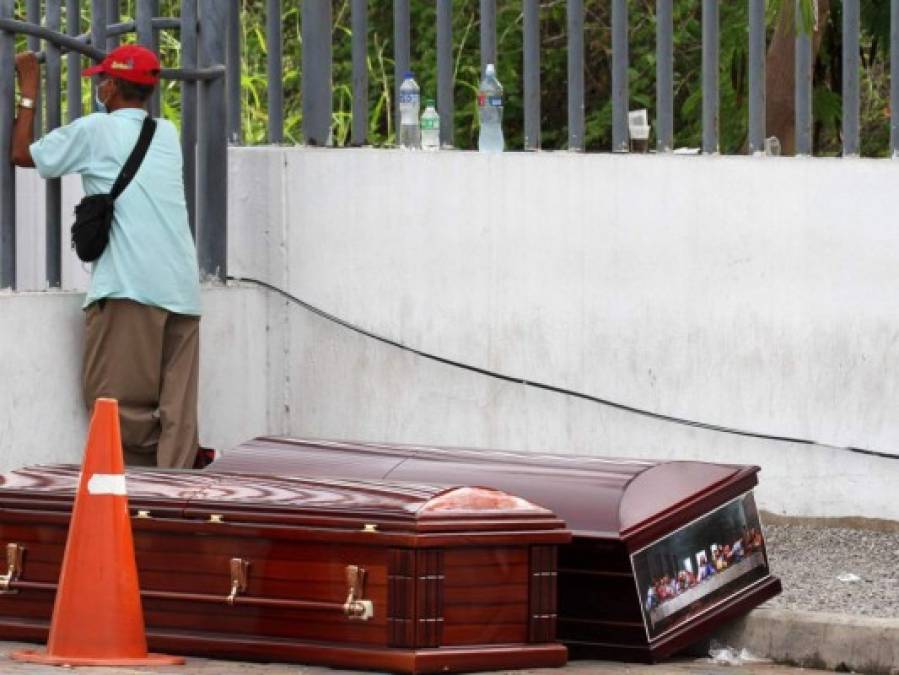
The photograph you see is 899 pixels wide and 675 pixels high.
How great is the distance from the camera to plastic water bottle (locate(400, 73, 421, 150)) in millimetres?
9992

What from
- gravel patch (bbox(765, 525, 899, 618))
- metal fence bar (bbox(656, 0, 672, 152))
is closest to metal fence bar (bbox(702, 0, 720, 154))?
metal fence bar (bbox(656, 0, 672, 152))

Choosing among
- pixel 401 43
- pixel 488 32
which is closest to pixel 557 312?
pixel 488 32

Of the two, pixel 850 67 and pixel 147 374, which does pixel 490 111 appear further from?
pixel 147 374

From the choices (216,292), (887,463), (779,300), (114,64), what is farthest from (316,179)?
(887,463)

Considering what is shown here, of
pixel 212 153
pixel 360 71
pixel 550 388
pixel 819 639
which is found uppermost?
pixel 360 71

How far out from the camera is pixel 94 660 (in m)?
6.65

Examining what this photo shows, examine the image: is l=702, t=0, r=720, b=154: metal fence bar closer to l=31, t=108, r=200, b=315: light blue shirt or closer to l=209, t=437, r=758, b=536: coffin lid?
l=31, t=108, r=200, b=315: light blue shirt

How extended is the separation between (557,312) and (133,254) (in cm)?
198

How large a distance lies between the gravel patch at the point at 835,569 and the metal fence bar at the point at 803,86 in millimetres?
1665

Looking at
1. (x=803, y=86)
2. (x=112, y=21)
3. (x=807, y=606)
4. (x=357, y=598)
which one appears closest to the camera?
(x=357, y=598)

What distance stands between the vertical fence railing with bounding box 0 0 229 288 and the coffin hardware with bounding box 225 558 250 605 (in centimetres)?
271

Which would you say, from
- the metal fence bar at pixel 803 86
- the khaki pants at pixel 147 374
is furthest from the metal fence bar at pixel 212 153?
the metal fence bar at pixel 803 86

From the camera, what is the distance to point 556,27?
15602mm

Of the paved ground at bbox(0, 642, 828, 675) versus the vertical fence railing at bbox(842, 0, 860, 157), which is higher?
the vertical fence railing at bbox(842, 0, 860, 157)
